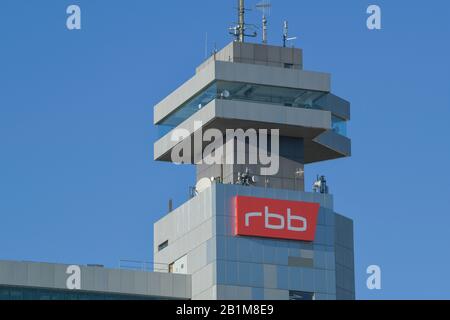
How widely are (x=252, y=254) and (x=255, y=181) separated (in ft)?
22.3

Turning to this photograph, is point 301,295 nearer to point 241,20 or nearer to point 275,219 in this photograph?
point 275,219

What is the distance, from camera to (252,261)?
5069 inches

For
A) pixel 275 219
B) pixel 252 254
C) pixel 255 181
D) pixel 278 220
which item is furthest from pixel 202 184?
pixel 252 254

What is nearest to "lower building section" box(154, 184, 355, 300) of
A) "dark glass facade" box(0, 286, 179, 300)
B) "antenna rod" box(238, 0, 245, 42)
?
"dark glass facade" box(0, 286, 179, 300)

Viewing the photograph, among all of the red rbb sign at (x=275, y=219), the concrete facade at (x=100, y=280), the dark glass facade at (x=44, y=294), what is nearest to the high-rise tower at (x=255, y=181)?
the red rbb sign at (x=275, y=219)

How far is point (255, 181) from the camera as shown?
133m

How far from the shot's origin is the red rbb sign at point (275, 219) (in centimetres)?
12912

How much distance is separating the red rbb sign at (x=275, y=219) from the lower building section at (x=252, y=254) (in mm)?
150

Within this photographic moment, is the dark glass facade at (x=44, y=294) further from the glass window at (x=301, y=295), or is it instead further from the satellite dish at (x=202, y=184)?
the glass window at (x=301, y=295)

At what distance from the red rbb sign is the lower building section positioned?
150 millimetres

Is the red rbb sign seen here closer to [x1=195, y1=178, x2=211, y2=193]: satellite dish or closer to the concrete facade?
[x1=195, y1=178, x2=211, y2=193]: satellite dish

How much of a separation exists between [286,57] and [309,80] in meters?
4.35
